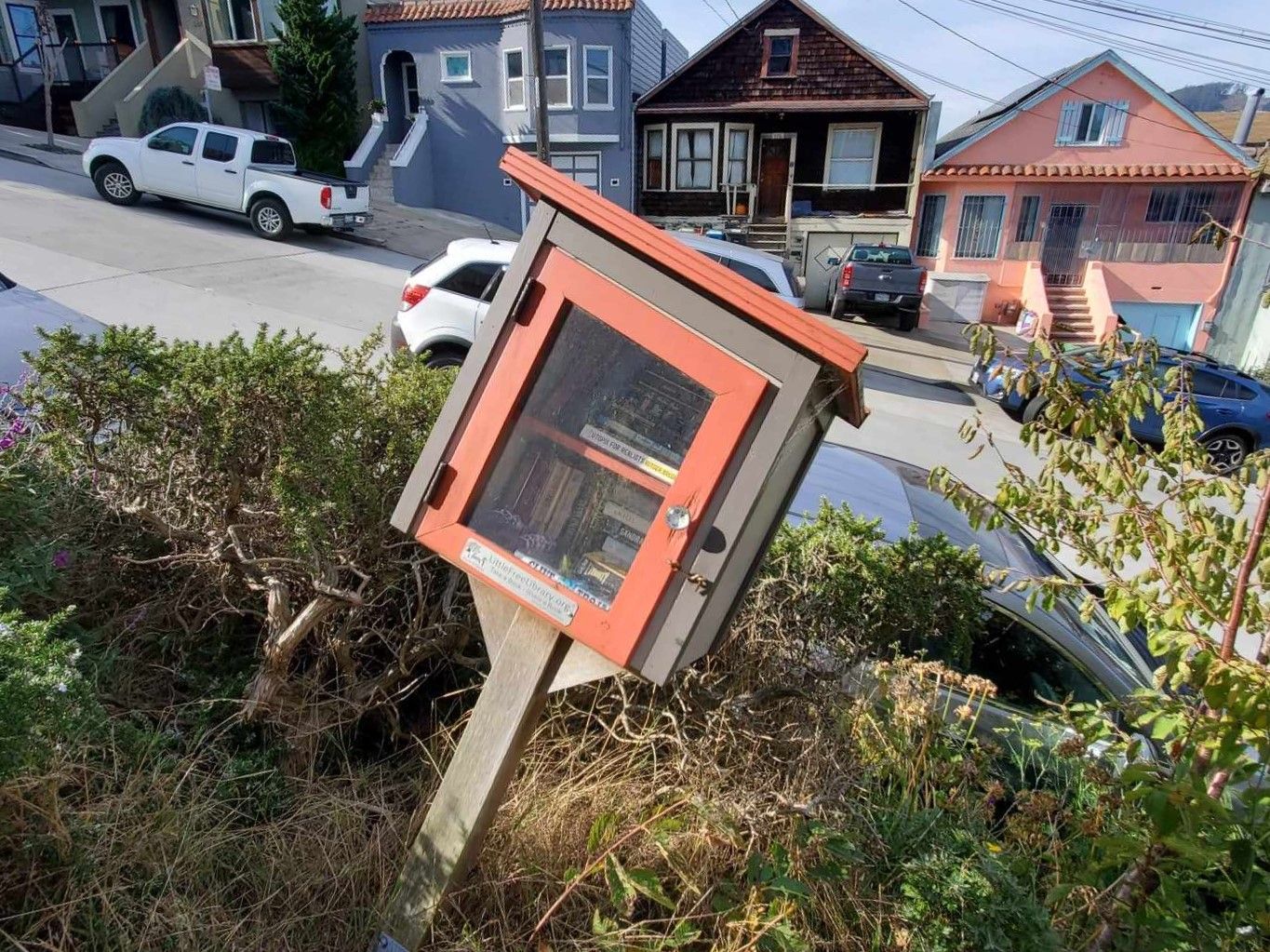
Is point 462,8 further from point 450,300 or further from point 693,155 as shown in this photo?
point 450,300

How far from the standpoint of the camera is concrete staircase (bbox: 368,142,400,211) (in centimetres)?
2192

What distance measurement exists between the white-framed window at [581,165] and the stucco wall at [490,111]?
17 centimetres

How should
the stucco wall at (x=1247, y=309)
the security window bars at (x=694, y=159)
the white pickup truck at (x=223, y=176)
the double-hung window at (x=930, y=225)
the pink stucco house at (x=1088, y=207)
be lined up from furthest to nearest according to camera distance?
1. the security window bars at (x=694, y=159)
2. the double-hung window at (x=930, y=225)
3. the pink stucco house at (x=1088, y=207)
4. the stucco wall at (x=1247, y=309)
5. the white pickup truck at (x=223, y=176)

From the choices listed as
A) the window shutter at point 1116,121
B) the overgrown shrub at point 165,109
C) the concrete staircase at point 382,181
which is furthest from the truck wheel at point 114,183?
the window shutter at point 1116,121

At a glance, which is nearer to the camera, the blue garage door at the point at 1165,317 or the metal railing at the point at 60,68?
the metal railing at the point at 60,68

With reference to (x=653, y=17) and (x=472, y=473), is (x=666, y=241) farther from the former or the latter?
(x=653, y=17)

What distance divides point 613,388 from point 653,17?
26.1 meters

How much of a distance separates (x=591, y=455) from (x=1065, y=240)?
2510 centimetres

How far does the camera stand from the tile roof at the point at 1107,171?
2142 cm

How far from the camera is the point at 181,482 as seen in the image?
3.14 metres

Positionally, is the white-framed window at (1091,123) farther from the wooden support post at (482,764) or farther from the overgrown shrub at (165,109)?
the wooden support post at (482,764)

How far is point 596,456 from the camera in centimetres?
206

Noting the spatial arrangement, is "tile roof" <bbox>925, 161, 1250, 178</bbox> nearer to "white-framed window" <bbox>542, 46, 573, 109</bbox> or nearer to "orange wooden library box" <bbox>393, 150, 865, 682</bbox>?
"white-framed window" <bbox>542, 46, 573, 109</bbox>

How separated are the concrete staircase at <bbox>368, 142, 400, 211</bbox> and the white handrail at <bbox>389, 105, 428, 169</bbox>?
0.26m
